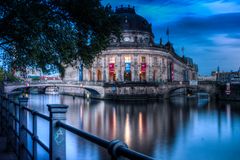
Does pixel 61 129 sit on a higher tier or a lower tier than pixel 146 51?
lower

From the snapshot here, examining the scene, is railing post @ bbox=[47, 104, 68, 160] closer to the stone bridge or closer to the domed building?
the stone bridge

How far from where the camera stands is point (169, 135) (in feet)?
84.5

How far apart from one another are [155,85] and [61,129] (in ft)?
200

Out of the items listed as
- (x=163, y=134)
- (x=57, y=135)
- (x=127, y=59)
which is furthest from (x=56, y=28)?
(x=127, y=59)

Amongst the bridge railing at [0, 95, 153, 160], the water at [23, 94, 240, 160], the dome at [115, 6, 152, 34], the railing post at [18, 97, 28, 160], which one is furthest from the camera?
the dome at [115, 6, 152, 34]

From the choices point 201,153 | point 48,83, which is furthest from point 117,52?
point 201,153

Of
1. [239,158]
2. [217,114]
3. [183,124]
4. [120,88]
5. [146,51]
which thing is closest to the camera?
[239,158]

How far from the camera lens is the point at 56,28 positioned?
1116 cm

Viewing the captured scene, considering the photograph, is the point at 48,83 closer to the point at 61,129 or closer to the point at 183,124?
the point at 183,124

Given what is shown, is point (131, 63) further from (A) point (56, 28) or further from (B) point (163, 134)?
(A) point (56, 28)

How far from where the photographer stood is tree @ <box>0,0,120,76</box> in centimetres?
991

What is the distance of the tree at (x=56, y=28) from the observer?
32.5ft

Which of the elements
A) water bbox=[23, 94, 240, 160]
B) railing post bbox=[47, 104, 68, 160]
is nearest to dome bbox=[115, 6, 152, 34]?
water bbox=[23, 94, 240, 160]

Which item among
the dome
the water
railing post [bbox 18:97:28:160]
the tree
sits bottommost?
the water
